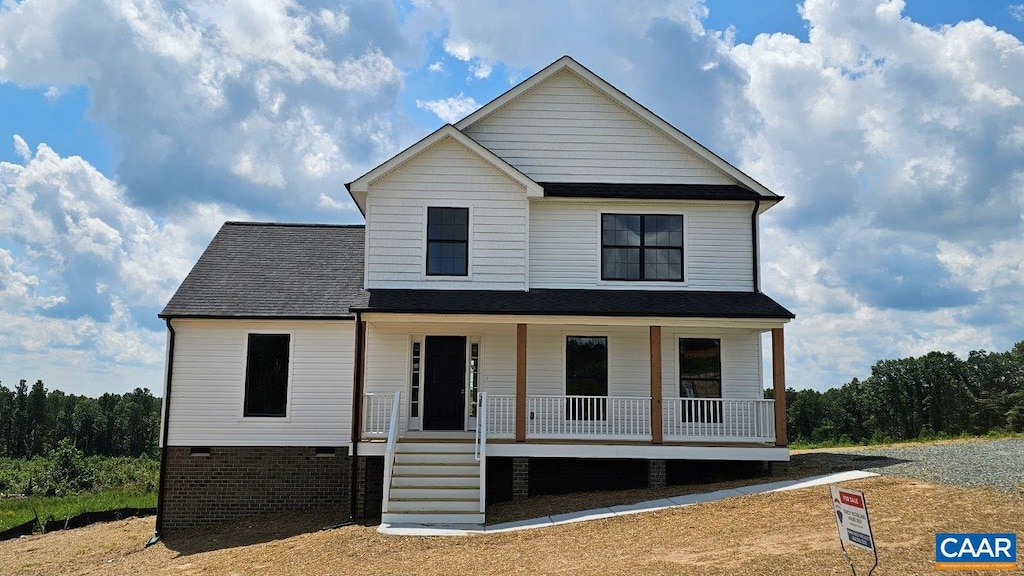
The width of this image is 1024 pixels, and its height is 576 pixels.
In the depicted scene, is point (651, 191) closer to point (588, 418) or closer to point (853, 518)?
point (588, 418)

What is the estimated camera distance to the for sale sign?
22.9 ft

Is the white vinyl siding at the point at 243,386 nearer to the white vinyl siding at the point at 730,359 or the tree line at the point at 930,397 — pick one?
the white vinyl siding at the point at 730,359

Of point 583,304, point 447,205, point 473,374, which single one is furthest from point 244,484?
point 583,304

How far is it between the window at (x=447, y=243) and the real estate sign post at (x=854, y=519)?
10.2 meters

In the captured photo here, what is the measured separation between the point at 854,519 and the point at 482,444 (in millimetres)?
7673

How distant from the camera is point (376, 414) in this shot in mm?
15766

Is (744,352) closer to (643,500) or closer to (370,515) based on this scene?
(643,500)

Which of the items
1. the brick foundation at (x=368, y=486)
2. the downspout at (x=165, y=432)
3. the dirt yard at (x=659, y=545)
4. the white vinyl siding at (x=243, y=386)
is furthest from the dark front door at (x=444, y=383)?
the downspout at (x=165, y=432)

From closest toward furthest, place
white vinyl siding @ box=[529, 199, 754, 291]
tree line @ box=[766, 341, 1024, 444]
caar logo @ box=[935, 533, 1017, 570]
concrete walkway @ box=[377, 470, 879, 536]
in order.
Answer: caar logo @ box=[935, 533, 1017, 570]
concrete walkway @ box=[377, 470, 879, 536]
white vinyl siding @ box=[529, 199, 754, 291]
tree line @ box=[766, 341, 1024, 444]

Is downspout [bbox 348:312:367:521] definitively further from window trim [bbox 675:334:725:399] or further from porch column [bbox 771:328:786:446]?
porch column [bbox 771:328:786:446]

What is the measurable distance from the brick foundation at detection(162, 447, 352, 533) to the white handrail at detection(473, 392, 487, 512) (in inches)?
126

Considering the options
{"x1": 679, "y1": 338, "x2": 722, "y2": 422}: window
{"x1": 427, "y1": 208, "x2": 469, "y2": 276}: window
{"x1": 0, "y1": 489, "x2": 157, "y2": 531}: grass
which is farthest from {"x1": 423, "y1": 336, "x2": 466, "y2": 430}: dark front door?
{"x1": 0, "y1": 489, "x2": 157, "y2": 531}: grass

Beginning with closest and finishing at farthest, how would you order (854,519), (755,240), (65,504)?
1. (854,519)
2. (755,240)
3. (65,504)

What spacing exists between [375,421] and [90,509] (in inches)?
432
